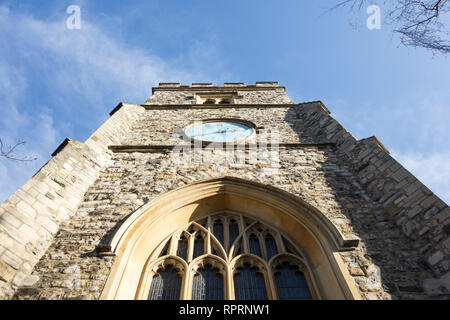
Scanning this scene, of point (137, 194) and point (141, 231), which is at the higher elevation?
point (137, 194)

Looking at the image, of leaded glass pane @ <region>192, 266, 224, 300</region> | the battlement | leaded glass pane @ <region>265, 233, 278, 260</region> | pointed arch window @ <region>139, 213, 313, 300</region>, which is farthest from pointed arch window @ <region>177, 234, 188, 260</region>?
the battlement

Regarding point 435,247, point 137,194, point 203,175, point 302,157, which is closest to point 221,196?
point 203,175

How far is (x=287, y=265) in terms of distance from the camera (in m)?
4.52

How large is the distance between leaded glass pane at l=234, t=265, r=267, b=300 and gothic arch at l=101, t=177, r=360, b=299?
18 cm

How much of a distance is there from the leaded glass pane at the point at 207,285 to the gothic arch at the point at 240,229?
0.19 metres

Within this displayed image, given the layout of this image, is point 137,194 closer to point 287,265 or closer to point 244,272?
point 244,272

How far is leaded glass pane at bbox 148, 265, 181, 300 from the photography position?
160 inches

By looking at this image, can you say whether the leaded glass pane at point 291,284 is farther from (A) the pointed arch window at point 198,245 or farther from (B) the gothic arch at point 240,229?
(A) the pointed arch window at point 198,245

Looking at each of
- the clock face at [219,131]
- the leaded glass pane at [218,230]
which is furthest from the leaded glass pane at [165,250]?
the clock face at [219,131]

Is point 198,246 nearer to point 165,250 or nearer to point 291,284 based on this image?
point 165,250

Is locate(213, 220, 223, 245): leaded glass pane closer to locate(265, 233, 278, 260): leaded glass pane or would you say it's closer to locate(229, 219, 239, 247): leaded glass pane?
locate(229, 219, 239, 247): leaded glass pane

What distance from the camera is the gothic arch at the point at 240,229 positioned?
3969 millimetres

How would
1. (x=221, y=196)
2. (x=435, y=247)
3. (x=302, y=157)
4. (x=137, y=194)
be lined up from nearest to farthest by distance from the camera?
(x=435, y=247) < (x=137, y=194) < (x=221, y=196) < (x=302, y=157)
